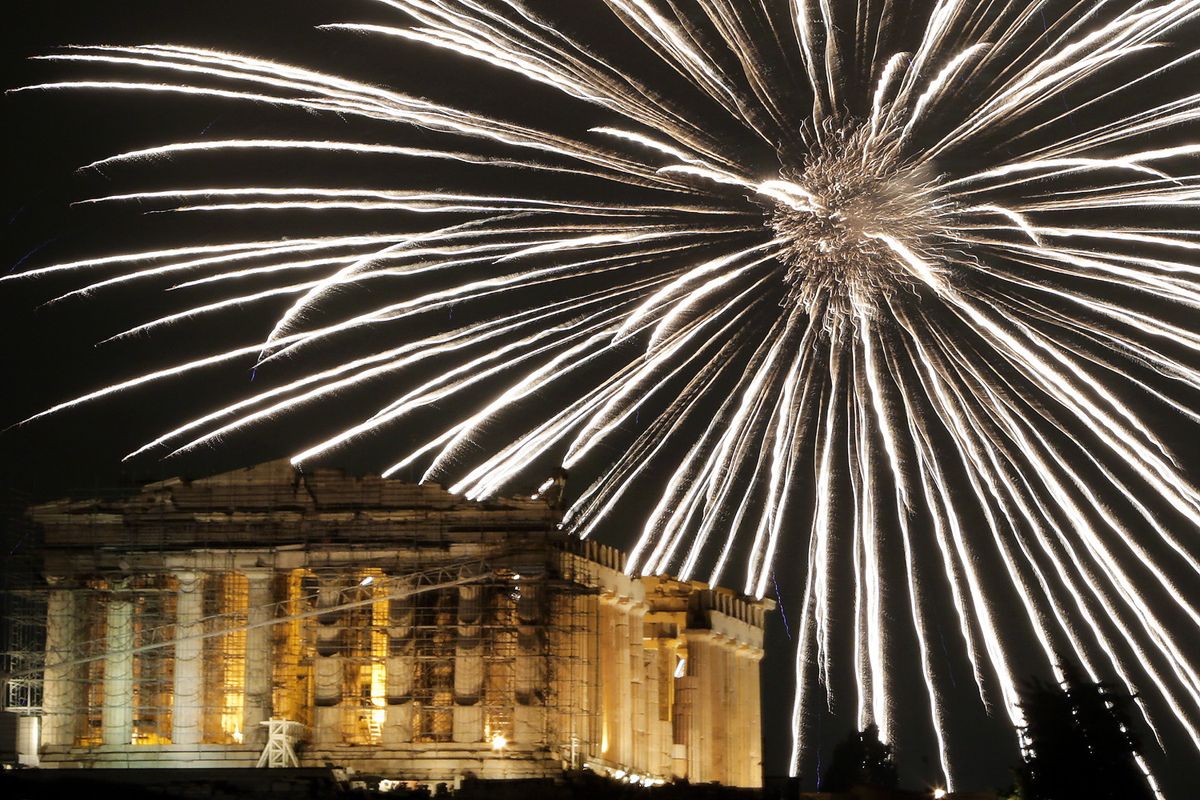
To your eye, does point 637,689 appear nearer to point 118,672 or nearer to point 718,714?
point 718,714

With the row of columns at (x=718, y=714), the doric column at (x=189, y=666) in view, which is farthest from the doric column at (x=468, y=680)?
the row of columns at (x=718, y=714)

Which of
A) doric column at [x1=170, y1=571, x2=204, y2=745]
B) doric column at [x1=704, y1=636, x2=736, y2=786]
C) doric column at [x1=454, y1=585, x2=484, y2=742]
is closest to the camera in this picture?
→ doric column at [x1=454, y1=585, x2=484, y2=742]

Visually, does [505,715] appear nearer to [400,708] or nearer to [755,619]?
A: [400,708]

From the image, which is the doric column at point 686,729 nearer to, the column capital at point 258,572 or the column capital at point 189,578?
the column capital at point 258,572

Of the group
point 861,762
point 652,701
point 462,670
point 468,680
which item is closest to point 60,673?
point 462,670

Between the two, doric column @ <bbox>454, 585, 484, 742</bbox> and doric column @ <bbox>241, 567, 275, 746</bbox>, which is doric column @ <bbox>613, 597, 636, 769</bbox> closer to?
doric column @ <bbox>454, 585, 484, 742</bbox>

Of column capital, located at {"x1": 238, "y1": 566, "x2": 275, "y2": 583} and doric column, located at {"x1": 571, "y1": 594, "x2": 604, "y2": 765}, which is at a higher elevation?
column capital, located at {"x1": 238, "y1": 566, "x2": 275, "y2": 583}

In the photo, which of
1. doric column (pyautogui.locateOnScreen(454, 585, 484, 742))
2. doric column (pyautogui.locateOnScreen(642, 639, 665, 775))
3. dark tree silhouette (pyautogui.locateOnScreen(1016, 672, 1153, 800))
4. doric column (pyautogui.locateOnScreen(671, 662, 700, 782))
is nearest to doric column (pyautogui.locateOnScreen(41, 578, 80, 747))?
doric column (pyautogui.locateOnScreen(454, 585, 484, 742))
